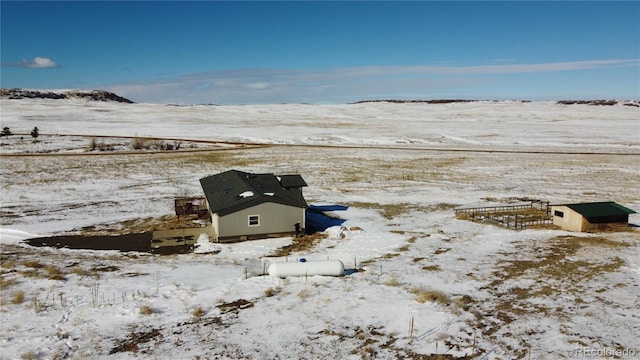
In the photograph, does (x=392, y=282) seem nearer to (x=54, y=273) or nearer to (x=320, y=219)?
(x=320, y=219)

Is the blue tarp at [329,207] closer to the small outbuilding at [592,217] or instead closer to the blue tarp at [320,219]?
Result: the blue tarp at [320,219]

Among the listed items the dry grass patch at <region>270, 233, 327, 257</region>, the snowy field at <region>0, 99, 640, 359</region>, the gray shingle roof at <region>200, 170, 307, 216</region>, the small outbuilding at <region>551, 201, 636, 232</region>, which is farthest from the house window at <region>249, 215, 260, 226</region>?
the small outbuilding at <region>551, 201, 636, 232</region>

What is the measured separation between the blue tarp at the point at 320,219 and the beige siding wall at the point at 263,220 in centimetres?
159

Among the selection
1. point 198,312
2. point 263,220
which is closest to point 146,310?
point 198,312

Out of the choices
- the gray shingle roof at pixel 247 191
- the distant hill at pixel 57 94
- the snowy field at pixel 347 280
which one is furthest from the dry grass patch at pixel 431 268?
the distant hill at pixel 57 94

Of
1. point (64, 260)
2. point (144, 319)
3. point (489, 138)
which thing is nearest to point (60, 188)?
point (64, 260)

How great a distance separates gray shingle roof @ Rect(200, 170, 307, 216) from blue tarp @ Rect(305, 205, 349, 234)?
6.35 ft

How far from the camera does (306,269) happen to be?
772 inches

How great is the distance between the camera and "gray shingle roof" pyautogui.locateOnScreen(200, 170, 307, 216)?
1011 inches

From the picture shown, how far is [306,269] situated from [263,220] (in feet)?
23.5

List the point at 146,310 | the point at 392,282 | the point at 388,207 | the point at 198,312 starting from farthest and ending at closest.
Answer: the point at 388,207 → the point at 392,282 → the point at 198,312 → the point at 146,310

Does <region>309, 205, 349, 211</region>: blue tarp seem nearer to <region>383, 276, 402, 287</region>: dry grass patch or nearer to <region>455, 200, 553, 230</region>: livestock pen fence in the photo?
<region>455, 200, 553, 230</region>: livestock pen fence

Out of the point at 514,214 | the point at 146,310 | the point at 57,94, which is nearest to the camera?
the point at 146,310

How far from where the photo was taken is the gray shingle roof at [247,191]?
25672 millimetres
